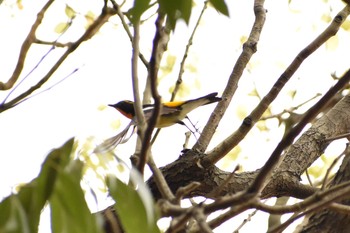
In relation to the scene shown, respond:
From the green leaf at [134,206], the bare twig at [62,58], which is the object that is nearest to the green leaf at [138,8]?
the green leaf at [134,206]

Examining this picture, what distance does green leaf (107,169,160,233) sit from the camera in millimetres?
1027

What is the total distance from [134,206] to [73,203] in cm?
11

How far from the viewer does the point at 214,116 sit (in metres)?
2.52

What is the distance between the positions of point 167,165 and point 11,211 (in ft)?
4.22

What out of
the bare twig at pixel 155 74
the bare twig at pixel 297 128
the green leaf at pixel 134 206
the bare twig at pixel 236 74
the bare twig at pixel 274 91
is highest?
the bare twig at pixel 236 74

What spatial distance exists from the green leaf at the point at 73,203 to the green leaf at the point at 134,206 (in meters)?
0.05

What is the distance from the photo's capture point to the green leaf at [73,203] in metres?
1.06

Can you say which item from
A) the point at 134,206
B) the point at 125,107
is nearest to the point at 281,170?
the point at 134,206

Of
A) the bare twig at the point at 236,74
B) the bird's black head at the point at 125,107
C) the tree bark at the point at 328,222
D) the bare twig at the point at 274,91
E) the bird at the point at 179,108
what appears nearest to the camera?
the bare twig at the point at 274,91

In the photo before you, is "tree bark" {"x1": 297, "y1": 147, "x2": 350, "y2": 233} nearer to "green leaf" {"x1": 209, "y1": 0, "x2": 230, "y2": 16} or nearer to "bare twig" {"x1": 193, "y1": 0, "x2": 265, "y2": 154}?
"bare twig" {"x1": 193, "y1": 0, "x2": 265, "y2": 154}

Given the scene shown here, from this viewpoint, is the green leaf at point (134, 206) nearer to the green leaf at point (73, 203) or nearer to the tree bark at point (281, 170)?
the green leaf at point (73, 203)

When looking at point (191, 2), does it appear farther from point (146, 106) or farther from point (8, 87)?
point (146, 106)

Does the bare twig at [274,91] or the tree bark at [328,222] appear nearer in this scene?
the bare twig at [274,91]

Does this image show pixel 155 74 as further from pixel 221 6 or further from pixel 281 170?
pixel 281 170
